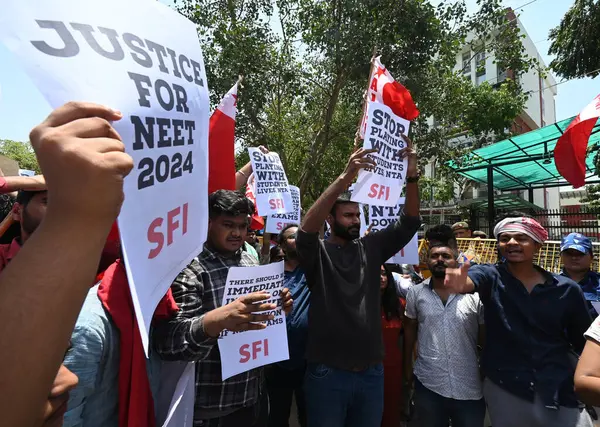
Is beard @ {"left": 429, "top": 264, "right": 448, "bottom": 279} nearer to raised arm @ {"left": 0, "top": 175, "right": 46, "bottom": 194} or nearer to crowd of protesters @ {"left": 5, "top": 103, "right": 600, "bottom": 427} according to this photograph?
crowd of protesters @ {"left": 5, "top": 103, "right": 600, "bottom": 427}

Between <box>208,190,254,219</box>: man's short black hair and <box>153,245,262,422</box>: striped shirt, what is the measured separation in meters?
0.22

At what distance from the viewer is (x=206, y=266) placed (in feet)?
6.57

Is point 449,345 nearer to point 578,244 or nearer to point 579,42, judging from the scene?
point 578,244

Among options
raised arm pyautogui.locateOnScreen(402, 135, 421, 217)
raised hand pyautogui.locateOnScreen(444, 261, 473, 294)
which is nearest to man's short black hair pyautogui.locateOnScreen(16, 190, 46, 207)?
raised hand pyautogui.locateOnScreen(444, 261, 473, 294)

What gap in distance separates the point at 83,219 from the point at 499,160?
13.5 meters

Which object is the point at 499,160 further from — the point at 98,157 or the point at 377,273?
the point at 98,157

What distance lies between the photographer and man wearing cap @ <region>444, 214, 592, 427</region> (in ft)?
7.20

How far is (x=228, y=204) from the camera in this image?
211 cm

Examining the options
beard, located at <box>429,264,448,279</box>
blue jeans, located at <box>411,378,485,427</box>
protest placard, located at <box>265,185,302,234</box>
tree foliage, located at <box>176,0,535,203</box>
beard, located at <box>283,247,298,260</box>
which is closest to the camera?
blue jeans, located at <box>411,378,485,427</box>

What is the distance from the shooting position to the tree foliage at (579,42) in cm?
950

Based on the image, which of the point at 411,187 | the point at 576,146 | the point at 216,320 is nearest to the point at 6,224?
the point at 216,320

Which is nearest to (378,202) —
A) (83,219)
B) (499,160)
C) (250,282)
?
(250,282)

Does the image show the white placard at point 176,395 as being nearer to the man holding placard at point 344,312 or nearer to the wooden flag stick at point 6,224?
the man holding placard at point 344,312

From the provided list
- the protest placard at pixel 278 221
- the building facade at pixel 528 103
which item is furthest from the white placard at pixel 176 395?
the building facade at pixel 528 103
